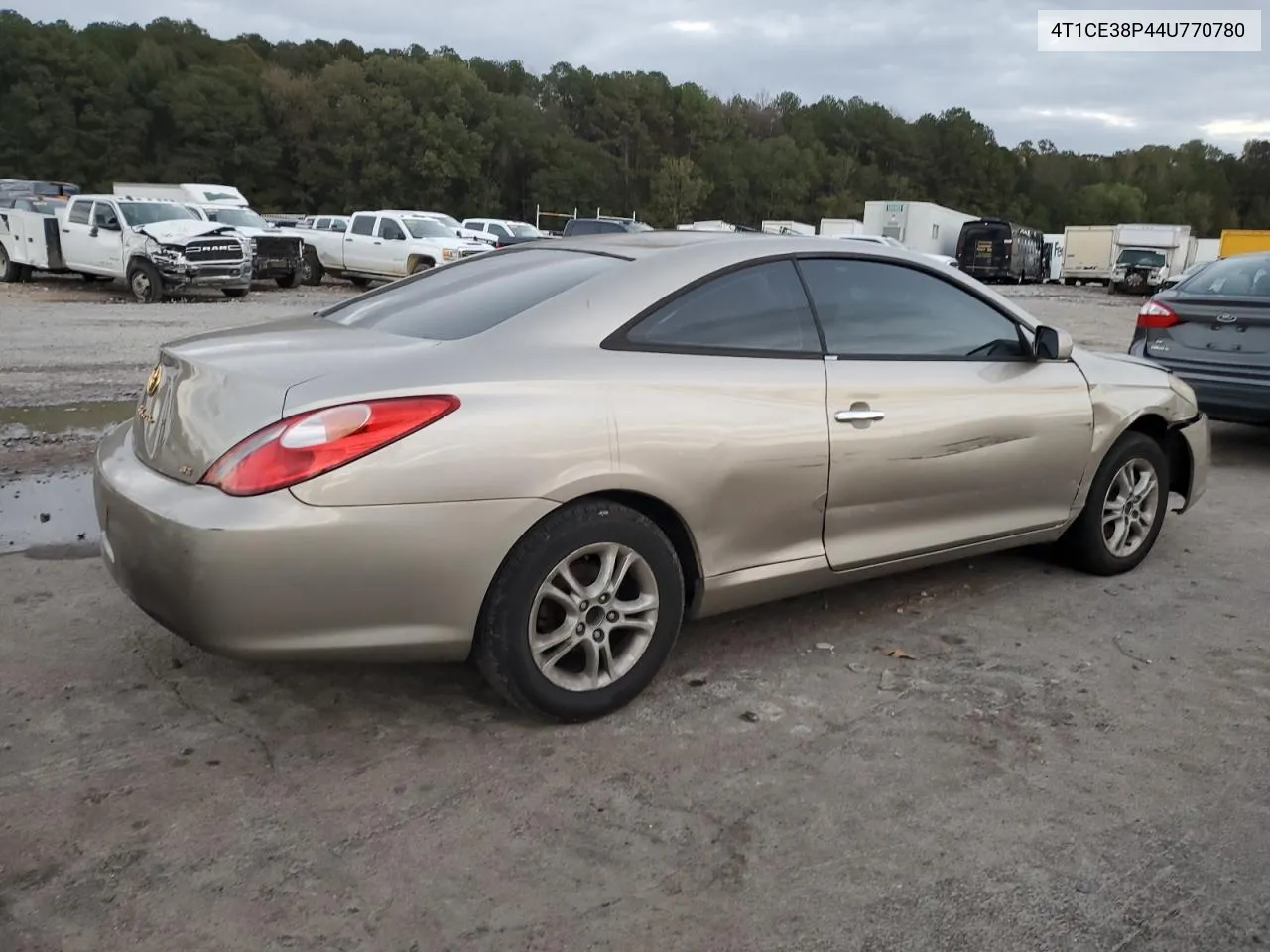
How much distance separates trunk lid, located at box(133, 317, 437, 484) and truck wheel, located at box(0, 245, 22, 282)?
71.2ft

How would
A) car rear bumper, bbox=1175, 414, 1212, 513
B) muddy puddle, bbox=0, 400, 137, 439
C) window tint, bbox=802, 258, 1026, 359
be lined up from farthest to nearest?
muddy puddle, bbox=0, 400, 137, 439 < car rear bumper, bbox=1175, 414, 1212, 513 < window tint, bbox=802, 258, 1026, 359

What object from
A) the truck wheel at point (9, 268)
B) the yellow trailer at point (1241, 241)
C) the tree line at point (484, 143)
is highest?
the tree line at point (484, 143)

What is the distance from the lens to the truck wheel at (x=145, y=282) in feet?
58.3

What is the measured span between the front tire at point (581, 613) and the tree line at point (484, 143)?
8253 cm

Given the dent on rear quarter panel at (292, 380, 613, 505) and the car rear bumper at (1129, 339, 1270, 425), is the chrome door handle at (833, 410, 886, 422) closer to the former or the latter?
the dent on rear quarter panel at (292, 380, 613, 505)

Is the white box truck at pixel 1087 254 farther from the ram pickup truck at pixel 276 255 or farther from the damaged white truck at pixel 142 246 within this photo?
the damaged white truck at pixel 142 246

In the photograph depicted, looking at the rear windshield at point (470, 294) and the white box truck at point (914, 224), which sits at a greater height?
the white box truck at point (914, 224)

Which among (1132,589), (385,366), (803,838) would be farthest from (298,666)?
(1132,589)

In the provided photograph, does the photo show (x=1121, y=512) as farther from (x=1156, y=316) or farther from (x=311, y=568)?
(x=311, y=568)

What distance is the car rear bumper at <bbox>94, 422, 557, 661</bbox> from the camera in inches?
110

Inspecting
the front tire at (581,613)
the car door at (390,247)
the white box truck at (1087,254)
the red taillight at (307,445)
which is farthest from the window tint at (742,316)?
the white box truck at (1087,254)

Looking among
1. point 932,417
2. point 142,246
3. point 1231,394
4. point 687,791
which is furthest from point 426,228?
point 687,791

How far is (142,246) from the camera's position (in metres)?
17.9

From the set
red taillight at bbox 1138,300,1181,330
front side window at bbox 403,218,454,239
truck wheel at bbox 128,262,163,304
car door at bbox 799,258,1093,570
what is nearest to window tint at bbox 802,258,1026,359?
car door at bbox 799,258,1093,570
